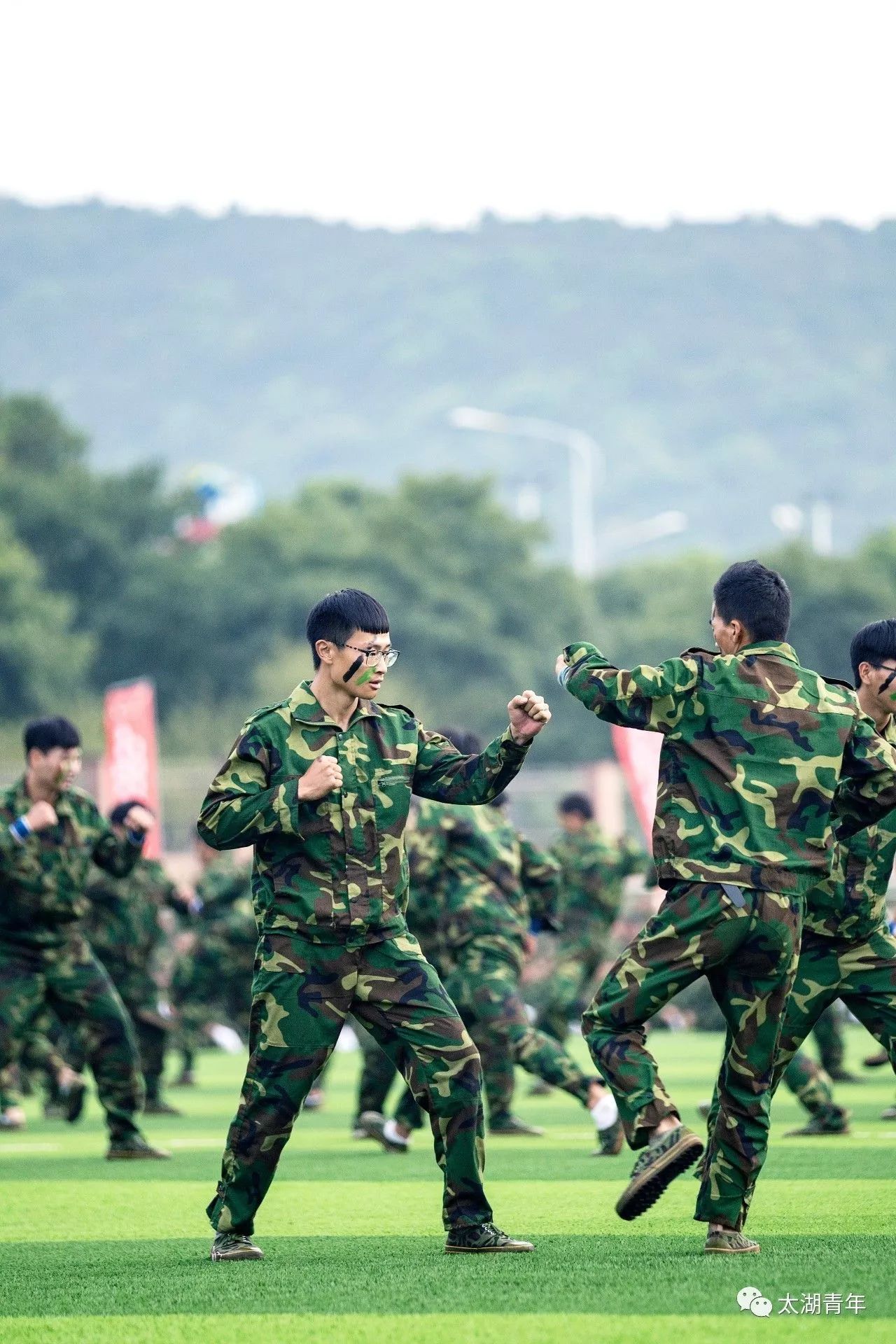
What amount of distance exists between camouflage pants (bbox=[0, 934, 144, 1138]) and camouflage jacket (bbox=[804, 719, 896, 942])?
3.98 metres

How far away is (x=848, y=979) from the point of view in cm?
893

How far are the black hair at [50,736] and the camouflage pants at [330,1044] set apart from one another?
3835 mm

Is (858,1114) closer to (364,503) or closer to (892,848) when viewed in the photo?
(892,848)

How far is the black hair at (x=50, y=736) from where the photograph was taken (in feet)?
37.0

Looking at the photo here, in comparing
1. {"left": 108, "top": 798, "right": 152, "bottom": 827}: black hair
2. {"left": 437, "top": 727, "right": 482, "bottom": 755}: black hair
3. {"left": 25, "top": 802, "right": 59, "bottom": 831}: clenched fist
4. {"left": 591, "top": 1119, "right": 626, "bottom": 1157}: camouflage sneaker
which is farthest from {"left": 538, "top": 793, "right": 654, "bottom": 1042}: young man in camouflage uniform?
{"left": 25, "top": 802, "right": 59, "bottom": 831}: clenched fist

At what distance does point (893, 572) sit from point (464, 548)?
49.9 feet

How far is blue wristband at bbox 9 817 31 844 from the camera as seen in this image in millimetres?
11070

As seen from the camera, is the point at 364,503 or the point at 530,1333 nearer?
the point at 530,1333

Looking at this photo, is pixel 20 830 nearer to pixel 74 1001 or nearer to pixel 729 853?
pixel 74 1001

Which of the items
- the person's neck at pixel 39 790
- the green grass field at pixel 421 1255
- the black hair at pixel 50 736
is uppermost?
the black hair at pixel 50 736

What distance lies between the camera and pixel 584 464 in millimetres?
76875

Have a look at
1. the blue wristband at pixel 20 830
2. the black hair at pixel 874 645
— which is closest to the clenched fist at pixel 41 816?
the blue wristband at pixel 20 830

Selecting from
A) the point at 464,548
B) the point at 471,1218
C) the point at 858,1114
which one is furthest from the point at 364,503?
the point at 471,1218

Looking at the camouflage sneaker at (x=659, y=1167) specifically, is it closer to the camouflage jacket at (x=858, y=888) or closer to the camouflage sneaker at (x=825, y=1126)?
the camouflage jacket at (x=858, y=888)
